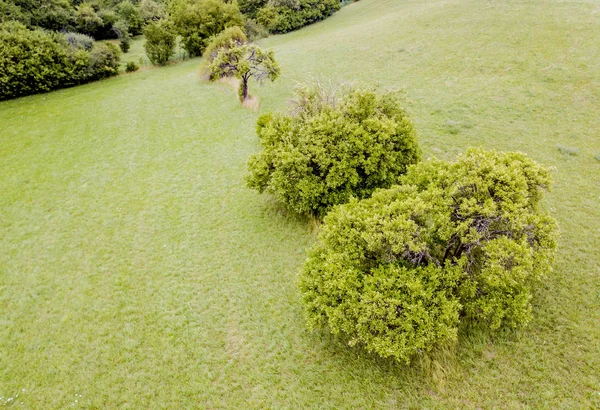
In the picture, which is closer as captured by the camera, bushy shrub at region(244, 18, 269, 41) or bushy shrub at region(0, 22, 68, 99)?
bushy shrub at region(0, 22, 68, 99)

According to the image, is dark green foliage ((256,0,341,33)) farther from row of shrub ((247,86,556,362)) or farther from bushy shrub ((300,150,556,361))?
bushy shrub ((300,150,556,361))

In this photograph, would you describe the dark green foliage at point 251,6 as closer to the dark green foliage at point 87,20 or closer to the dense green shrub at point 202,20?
the dense green shrub at point 202,20

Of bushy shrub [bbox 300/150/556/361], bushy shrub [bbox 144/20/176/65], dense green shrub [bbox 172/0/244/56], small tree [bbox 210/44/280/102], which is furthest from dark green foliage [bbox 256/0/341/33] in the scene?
bushy shrub [bbox 300/150/556/361]

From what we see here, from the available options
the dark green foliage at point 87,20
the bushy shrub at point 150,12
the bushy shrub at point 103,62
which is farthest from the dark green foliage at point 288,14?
the bushy shrub at point 103,62

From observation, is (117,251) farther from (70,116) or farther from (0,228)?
(70,116)

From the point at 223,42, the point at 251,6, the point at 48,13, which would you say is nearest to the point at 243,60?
the point at 223,42

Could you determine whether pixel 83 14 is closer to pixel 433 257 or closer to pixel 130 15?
pixel 130 15
